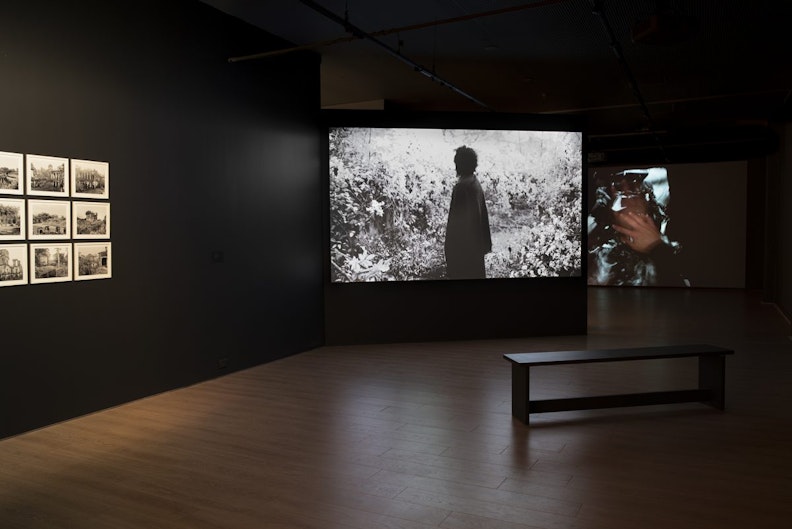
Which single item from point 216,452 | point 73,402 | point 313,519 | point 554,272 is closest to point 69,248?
point 73,402

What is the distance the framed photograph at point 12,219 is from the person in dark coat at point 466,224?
17.3 feet

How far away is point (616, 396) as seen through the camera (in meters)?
5.04

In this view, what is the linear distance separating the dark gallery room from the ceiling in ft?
0.22

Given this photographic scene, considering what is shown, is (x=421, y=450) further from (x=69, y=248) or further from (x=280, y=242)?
(x=280, y=242)

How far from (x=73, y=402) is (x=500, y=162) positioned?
239 inches

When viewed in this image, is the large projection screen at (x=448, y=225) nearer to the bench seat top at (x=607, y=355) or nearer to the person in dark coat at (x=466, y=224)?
the person in dark coat at (x=466, y=224)

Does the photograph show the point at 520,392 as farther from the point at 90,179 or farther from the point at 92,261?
the point at 90,179

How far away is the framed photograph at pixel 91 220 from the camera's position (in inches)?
195

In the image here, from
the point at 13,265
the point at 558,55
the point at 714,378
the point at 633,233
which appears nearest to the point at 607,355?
the point at 714,378

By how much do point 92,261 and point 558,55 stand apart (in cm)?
631

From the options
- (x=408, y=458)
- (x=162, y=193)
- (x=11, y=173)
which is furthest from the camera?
(x=162, y=193)

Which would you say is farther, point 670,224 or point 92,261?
point 670,224

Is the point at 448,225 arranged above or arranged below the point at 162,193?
below

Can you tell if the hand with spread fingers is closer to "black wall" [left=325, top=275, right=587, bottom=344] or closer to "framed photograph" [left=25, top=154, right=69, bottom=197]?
"black wall" [left=325, top=275, right=587, bottom=344]
